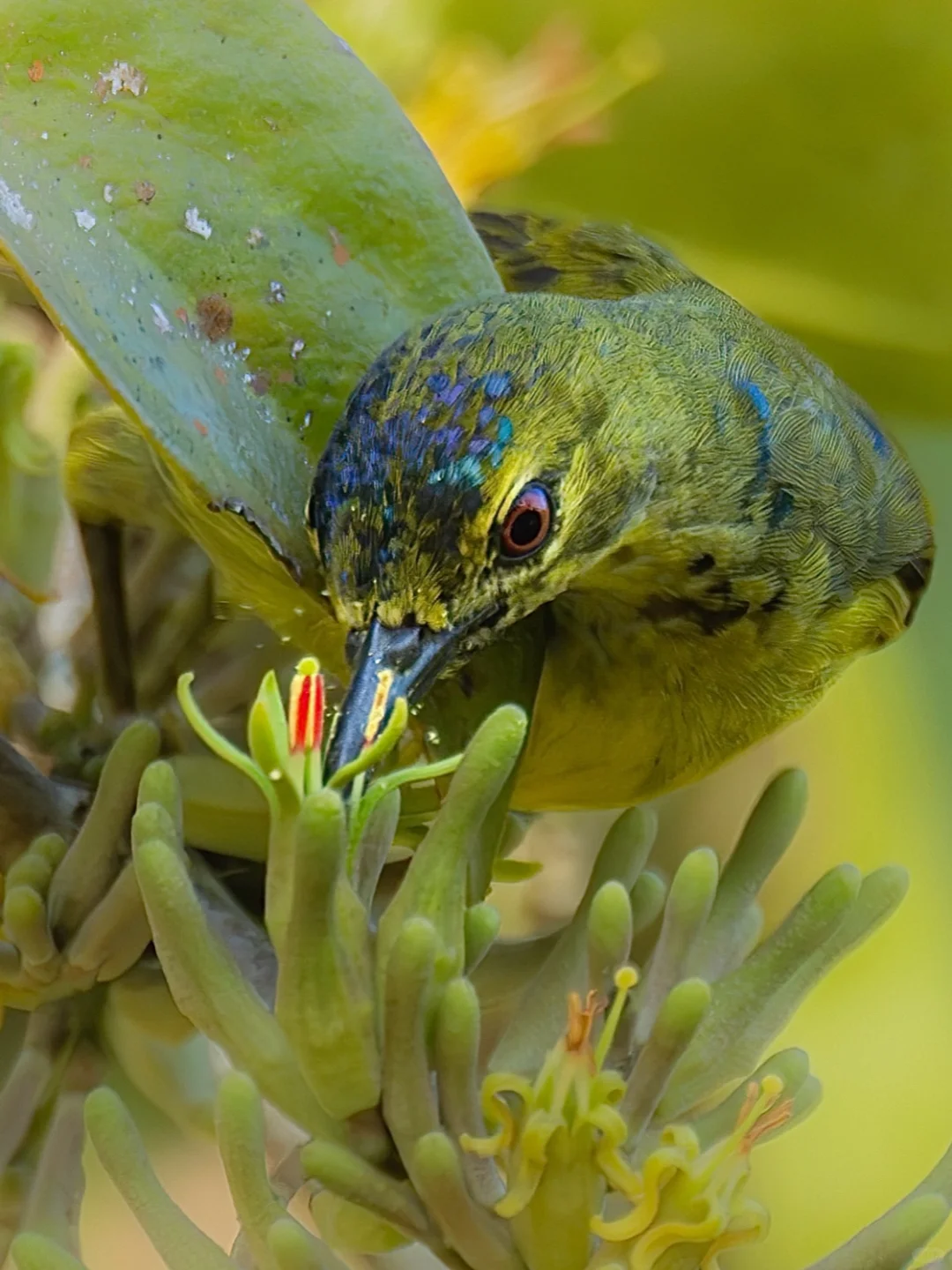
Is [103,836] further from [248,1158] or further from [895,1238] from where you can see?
[895,1238]

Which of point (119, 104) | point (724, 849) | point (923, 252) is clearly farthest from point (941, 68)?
point (119, 104)

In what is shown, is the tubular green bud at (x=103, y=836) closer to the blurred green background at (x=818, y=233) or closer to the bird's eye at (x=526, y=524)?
the bird's eye at (x=526, y=524)

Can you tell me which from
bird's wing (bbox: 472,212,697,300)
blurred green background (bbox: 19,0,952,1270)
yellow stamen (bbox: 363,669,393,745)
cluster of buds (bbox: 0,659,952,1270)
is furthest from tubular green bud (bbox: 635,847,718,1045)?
blurred green background (bbox: 19,0,952,1270)

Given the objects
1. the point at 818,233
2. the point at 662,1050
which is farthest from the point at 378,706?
the point at 818,233

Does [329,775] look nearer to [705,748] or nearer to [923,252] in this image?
[705,748]

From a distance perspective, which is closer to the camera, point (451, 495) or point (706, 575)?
point (451, 495)

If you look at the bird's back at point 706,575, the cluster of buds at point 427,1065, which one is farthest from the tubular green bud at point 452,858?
the bird's back at point 706,575
